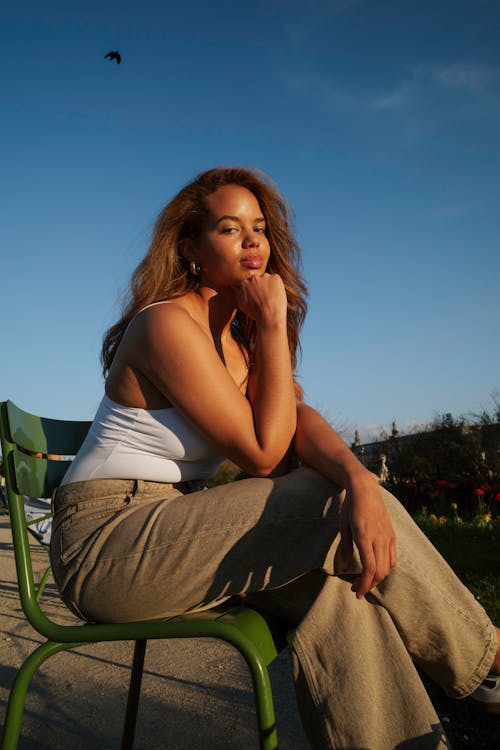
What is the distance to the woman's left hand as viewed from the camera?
1.35 metres

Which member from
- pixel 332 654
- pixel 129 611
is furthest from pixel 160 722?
pixel 332 654

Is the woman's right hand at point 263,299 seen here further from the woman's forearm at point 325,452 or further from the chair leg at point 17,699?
the chair leg at point 17,699

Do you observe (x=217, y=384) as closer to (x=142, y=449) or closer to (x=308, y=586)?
(x=142, y=449)

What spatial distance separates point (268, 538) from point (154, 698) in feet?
6.19

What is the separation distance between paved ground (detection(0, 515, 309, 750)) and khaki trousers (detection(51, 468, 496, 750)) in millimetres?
1170

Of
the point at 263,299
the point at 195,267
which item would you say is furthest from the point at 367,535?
the point at 195,267

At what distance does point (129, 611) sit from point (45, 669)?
2416mm

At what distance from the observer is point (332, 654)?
133 centimetres

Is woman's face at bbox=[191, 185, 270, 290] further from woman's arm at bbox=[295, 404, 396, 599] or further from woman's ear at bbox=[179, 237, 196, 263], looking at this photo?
woman's arm at bbox=[295, 404, 396, 599]

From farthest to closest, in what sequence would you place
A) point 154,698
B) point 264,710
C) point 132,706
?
point 154,698, point 132,706, point 264,710

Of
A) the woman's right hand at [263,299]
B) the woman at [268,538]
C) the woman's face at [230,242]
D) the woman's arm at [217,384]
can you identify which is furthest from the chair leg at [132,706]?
the woman's face at [230,242]

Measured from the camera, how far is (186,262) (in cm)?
229

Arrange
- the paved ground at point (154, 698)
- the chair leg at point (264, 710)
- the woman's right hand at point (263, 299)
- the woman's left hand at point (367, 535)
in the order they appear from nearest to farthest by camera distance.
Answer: the chair leg at point (264, 710) < the woman's left hand at point (367, 535) < the woman's right hand at point (263, 299) < the paved ground at point (154, 698)

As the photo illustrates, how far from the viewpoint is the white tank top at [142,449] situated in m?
1.70
